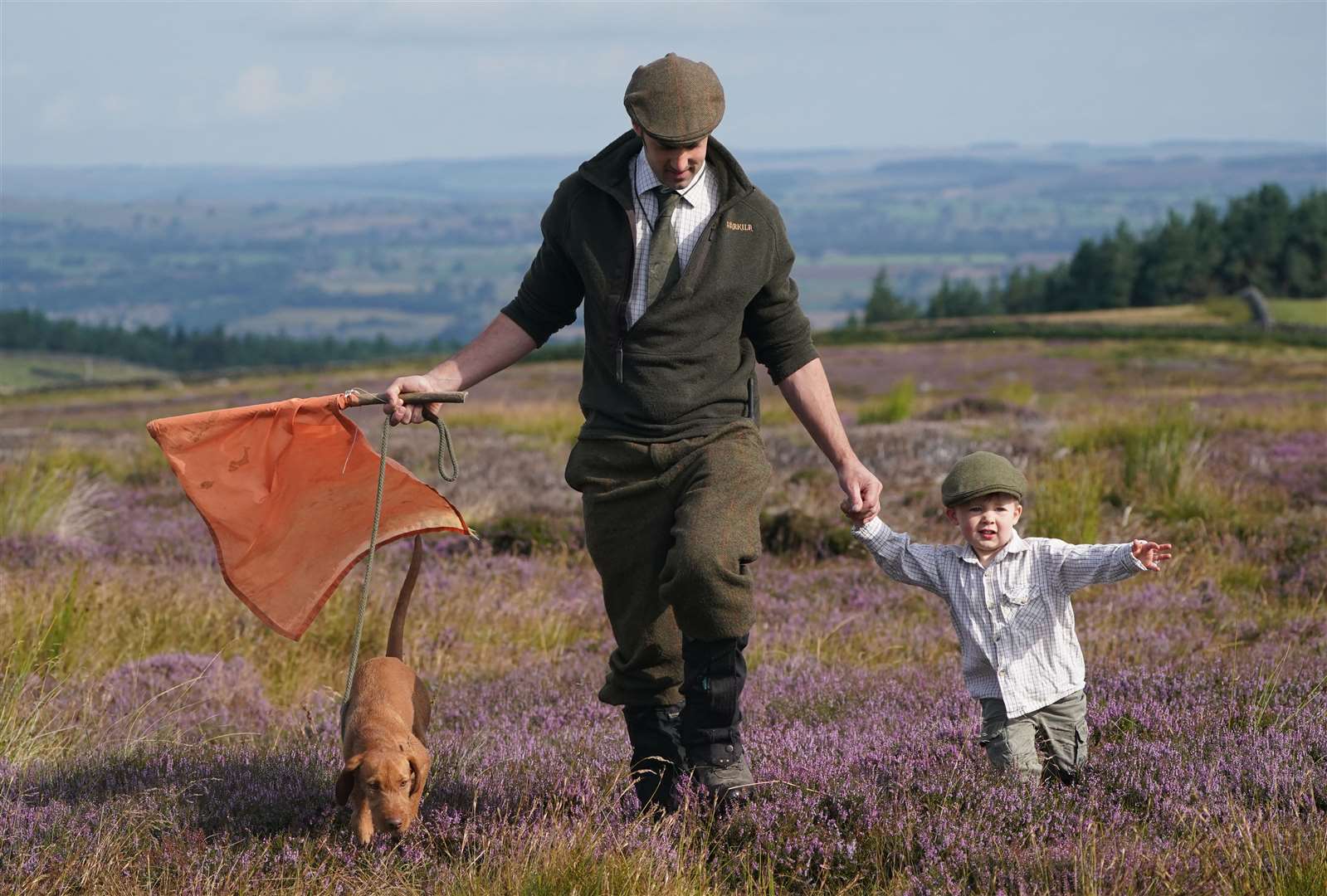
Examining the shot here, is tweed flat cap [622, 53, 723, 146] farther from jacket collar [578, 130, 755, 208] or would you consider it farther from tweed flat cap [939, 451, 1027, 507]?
tweed flat cap [939, 451, 1027, 507]

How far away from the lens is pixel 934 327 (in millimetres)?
76375

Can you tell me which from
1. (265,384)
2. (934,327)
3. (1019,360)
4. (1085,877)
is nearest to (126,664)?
(1085,877)

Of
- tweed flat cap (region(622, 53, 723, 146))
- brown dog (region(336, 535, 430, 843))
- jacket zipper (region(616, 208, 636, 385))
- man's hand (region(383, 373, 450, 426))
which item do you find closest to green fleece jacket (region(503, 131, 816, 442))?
Answer: jacket zipper (region(616, 208, 636, 385))

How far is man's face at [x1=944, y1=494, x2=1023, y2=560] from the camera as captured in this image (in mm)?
4281

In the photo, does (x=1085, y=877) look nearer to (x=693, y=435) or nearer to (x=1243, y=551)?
(x=693, y=435)

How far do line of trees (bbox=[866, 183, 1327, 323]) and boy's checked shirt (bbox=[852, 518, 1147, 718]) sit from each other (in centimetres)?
9951

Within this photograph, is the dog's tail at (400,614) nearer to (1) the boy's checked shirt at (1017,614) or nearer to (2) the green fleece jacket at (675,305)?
(2) the green fleece jacket at (675,305)

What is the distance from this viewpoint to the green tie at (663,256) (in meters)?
4.09

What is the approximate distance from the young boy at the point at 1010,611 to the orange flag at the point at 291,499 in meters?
1.57

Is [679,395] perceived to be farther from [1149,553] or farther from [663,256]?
[1149,553]

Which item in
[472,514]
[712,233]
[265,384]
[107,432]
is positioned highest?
[712,233]

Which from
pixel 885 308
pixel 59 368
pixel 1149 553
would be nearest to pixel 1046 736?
pixel 1149 553

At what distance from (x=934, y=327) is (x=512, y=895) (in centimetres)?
7488

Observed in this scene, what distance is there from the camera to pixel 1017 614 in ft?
14.1
